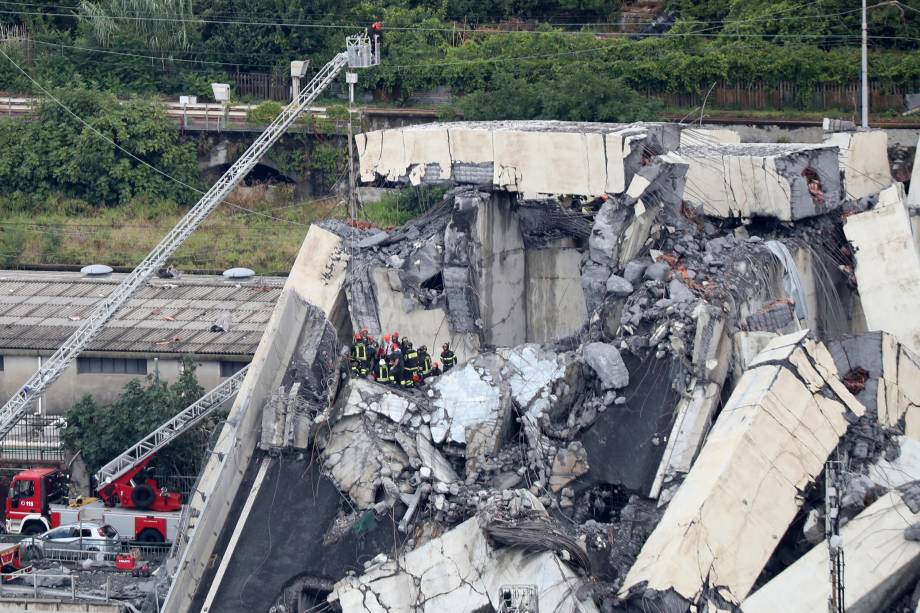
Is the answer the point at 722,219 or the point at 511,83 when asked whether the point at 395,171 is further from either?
the point at 511,83

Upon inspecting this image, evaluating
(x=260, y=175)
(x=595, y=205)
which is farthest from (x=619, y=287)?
(x=260, y=175)

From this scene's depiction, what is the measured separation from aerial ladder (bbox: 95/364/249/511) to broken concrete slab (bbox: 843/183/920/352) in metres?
10.5

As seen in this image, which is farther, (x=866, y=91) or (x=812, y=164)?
(x=866, y=91)

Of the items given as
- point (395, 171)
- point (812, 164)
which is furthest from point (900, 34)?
point (395, 171)

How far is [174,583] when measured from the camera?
2258 centimetres

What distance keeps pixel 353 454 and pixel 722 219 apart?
8.64 meters

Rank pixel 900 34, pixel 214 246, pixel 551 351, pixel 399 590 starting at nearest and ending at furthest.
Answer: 1. pixel 399 590
2. pixel 551 351
3. pixel 214 246
4. pixel 900 34

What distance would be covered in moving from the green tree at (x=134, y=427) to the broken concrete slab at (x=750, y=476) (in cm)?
1162

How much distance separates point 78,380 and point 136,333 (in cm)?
151

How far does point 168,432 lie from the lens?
96.9 feet

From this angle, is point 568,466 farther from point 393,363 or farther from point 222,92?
point 222,92

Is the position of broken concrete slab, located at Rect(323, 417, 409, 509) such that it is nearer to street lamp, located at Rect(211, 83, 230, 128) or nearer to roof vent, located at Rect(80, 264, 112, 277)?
roof vent, located at Rect(80, 264, 112, 277)

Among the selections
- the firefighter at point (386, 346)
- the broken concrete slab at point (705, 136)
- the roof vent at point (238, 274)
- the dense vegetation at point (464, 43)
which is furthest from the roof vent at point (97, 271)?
the firefighter at point (386, 346)

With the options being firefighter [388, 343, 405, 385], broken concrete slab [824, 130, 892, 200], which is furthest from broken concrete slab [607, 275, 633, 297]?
broken concrete slab [824, 130, 892, 200]
